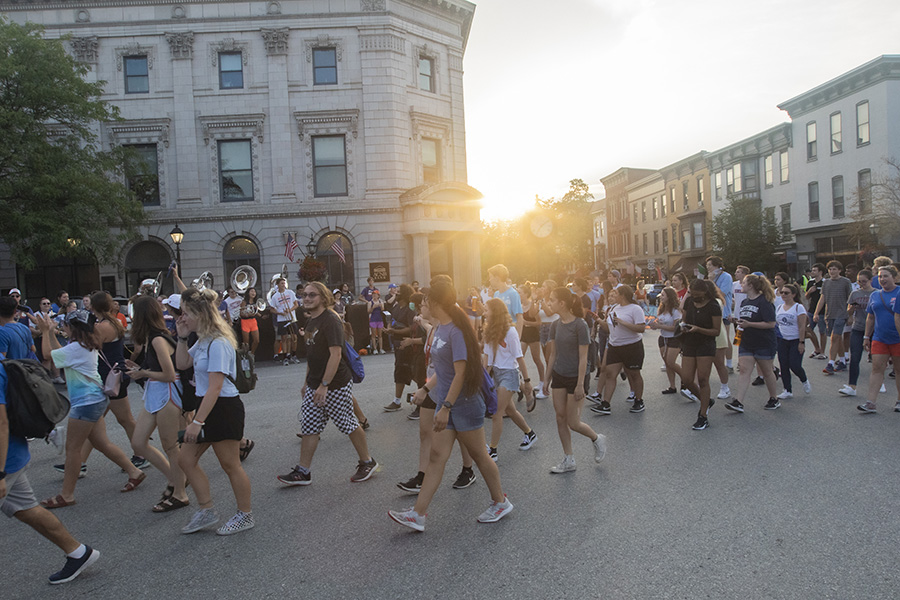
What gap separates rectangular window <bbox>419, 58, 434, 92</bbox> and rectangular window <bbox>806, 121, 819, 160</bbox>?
78.1 feet

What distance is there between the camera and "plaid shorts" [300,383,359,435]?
220 inches

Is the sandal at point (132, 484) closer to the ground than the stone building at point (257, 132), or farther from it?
closer to the ground

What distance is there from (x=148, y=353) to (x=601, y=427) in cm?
523

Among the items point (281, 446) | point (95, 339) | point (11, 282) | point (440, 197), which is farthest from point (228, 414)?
point (11, 282)

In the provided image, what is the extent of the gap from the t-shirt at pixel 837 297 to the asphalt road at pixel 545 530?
502 cm

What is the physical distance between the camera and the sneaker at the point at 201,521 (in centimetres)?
471

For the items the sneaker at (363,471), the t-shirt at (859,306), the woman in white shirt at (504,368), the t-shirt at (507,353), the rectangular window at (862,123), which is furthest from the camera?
the rectangular window at (862,123)

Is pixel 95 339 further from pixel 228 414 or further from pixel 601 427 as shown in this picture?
pixel 601 427

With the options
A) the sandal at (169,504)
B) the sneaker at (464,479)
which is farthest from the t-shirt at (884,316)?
the sandal at (169,504)

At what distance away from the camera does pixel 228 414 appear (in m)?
4.52

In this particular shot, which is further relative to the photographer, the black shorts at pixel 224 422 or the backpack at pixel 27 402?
the black shorts at pixel 224 422

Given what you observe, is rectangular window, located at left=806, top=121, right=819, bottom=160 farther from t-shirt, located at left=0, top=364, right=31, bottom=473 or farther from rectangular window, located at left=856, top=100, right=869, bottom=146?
t-shirt, located at left=0, top=364, right=31, bottom=473

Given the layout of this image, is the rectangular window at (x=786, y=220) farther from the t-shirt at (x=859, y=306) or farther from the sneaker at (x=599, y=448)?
the sneaker at (x=599, y=448)

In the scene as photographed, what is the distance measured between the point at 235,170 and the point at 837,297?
23789 millimetres
